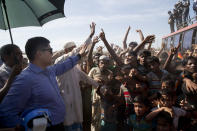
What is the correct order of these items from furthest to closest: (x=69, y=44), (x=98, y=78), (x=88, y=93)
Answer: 1. (x=88, y=93)
2. (x=98, y=78)
3. (x=69, y=44)

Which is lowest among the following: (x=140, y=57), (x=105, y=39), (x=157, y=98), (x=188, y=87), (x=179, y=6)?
(x=157, y=98)

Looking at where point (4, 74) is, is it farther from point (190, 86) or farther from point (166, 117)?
point (190, 86)

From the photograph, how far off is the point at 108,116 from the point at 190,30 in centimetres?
554

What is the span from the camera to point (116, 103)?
10.7ft

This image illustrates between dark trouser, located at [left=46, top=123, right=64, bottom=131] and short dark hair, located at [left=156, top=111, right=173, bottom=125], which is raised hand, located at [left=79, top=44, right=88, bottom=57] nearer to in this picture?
dark trouser, located at [left=46, top=123, right=64, bottom=131]

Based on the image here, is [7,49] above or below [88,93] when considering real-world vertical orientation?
above

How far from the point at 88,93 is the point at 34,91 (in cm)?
227

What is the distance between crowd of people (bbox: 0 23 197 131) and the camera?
177 centimetres

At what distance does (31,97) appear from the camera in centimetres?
182

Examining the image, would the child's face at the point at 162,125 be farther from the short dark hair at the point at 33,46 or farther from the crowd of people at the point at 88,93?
the short dark hair at the point at 33,46

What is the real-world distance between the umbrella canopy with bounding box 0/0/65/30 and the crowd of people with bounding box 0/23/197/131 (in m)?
0.55

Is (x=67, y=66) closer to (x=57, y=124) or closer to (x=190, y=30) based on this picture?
(x=57, y=124)

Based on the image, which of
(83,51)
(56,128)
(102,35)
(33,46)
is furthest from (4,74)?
(102,35)

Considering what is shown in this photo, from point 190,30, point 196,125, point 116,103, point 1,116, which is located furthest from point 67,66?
point 190,30
